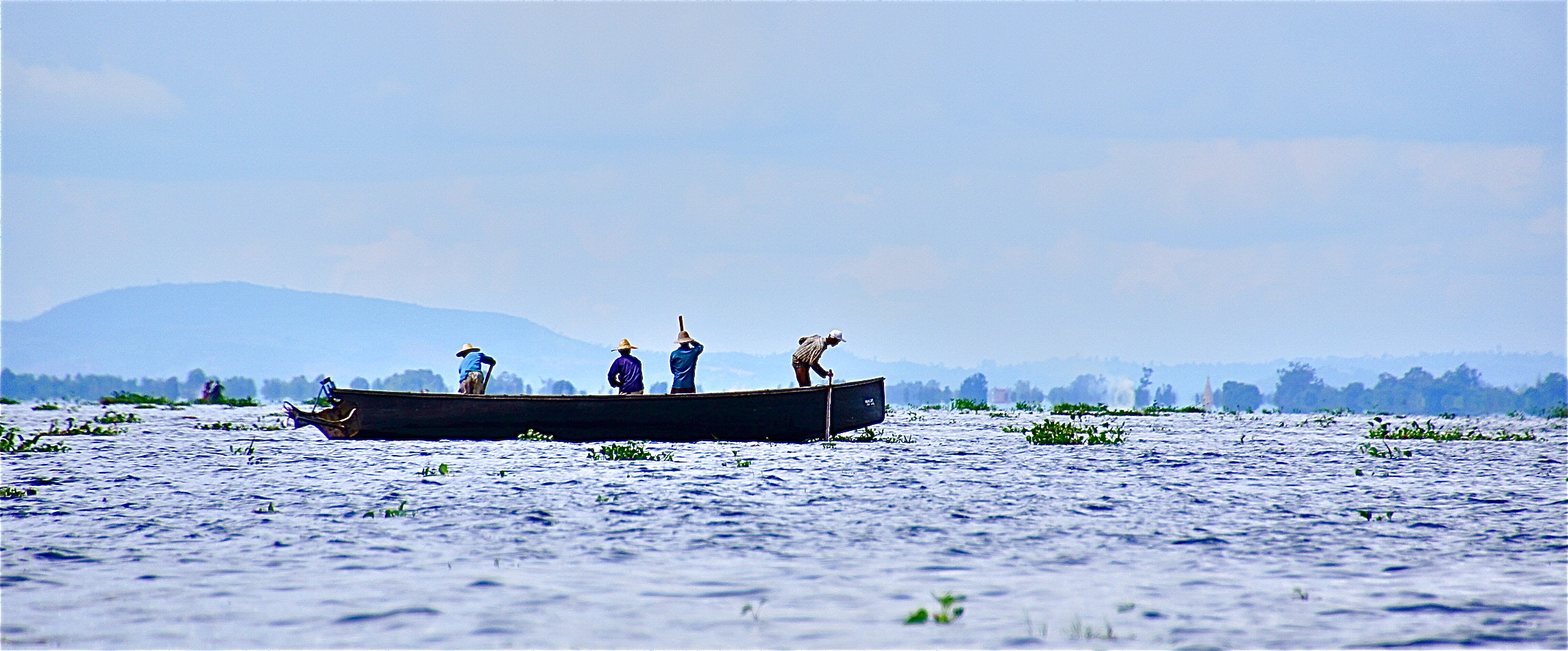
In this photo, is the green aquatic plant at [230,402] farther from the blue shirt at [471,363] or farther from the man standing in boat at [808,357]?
the man standing in boat at [808,357]

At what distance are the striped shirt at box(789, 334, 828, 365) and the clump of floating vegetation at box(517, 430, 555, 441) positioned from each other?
17.2 feet

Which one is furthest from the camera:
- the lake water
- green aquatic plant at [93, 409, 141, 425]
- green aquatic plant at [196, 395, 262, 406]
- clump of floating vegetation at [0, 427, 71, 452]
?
green aquatic plant at [196, 395, 262, 406]

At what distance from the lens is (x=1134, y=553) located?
39.6 feet

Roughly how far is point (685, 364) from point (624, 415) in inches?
68.4

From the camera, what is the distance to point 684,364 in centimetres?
2591

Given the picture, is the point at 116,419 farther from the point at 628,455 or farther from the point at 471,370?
the point at 628,455

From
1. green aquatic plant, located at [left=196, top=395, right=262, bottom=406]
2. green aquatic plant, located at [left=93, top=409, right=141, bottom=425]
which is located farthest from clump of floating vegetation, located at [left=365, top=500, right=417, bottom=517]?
green aquatic plant, located at [left=196, top=395, right=262, bottom=406]

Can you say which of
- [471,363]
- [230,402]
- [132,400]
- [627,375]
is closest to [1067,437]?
[627,375]

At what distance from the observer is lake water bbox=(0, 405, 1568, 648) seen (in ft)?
28.6

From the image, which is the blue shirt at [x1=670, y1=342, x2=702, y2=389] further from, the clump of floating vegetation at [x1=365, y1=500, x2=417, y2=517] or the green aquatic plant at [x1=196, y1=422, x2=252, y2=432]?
the green aquatic plant at [x1=196, y1=422, x2=252, y2=432]

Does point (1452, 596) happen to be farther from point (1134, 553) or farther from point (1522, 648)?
point (1134, 553)

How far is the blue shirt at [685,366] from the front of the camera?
25.8 metres

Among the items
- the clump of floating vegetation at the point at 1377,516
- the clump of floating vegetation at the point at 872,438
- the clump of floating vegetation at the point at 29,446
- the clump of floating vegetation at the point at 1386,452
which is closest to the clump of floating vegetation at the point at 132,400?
the clump of floating vegetation at the point at 29,446

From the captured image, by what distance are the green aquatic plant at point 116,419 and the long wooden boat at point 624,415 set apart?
15.4 m
